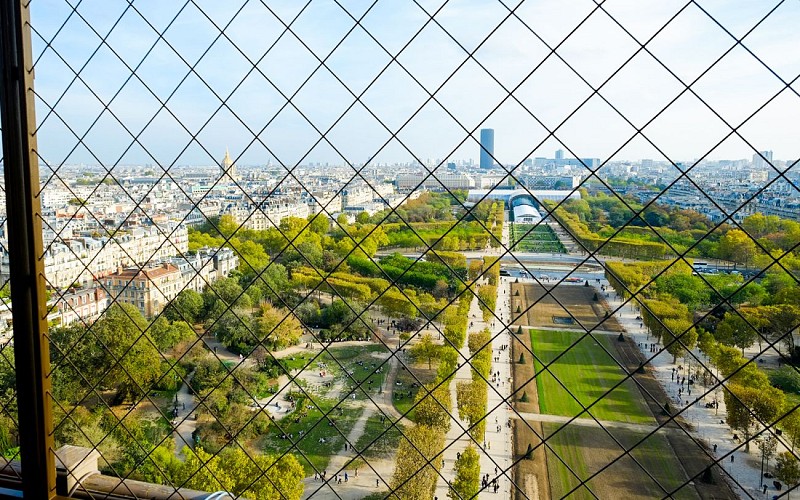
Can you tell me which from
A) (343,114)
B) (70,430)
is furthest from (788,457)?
(70,430)

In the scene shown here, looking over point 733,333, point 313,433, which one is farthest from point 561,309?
point 313,433

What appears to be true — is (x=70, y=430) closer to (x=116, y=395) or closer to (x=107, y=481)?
(x=116, y=395)

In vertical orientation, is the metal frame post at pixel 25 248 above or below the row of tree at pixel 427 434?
above

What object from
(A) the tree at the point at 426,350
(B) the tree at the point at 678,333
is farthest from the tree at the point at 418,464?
(B) the tree at the point at 678,333

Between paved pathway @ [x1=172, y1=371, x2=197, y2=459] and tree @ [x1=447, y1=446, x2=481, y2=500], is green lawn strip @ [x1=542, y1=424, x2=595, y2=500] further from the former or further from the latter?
paved pathway @ [x1=172, y1=371, x2=197, y2=459]

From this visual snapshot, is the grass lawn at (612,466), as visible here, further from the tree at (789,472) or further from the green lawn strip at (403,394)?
the green lawn strip at (403,394)

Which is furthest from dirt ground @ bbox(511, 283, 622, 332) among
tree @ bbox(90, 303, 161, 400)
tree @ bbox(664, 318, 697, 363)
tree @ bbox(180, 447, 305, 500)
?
tree @ bbox(180, 447, 305, 500)

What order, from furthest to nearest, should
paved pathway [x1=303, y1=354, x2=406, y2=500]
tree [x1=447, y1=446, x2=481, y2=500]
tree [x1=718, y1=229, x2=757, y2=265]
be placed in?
1. tree [x1=718, y1=229, x2=757, y2=265]
2. paved pathway [x1=303, y1=354, x2=406, y2=500]
3. tree [x1=447, y1=446, x2=481, y2=500]

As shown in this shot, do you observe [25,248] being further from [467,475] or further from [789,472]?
[789,472]
